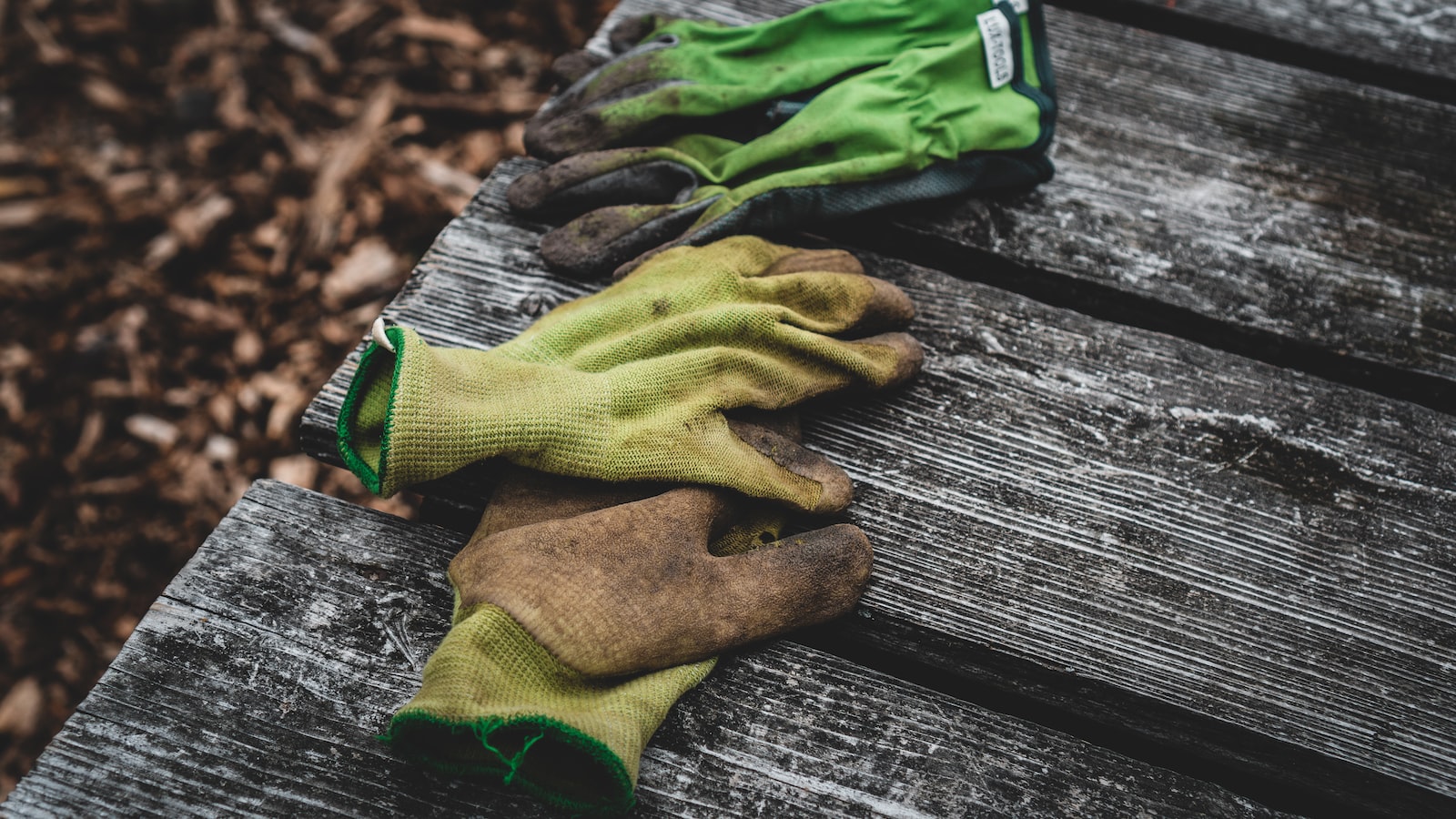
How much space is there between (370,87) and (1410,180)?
3168 mm

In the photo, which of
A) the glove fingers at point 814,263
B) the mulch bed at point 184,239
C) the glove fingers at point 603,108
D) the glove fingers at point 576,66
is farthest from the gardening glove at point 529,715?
the mulch bed at point 184,239

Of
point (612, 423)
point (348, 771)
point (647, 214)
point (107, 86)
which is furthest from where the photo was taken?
point (107, 86)

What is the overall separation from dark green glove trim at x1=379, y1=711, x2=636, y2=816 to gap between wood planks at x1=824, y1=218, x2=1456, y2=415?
979 millimetres

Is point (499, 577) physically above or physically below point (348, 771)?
above

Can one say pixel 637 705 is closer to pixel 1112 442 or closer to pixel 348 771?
pixel 348 771

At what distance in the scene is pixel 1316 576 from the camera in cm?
126

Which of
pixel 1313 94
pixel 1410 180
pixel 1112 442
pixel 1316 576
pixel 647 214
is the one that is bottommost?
pixel 1316 576

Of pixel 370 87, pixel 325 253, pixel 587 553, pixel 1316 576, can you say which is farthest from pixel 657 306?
pixel 370 87

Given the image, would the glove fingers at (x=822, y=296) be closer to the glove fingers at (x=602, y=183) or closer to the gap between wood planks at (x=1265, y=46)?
the glove fingers at (x=602, y=183)

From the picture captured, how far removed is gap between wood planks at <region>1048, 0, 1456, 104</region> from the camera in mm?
1923

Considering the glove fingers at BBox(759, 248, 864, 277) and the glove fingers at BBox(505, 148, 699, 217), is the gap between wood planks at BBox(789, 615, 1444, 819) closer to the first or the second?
the glove fingers at BBox(759, 248, 864, 277)

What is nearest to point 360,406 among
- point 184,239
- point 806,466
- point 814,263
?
point 806,466

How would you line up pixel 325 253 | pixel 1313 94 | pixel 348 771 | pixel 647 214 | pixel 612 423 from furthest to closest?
pixel 325 253, pixel 1313 94, pixel 647 214, pixel 612 423, pixel 348 771

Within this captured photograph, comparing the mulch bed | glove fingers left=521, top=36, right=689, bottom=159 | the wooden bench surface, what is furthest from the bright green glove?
the mulch bed
